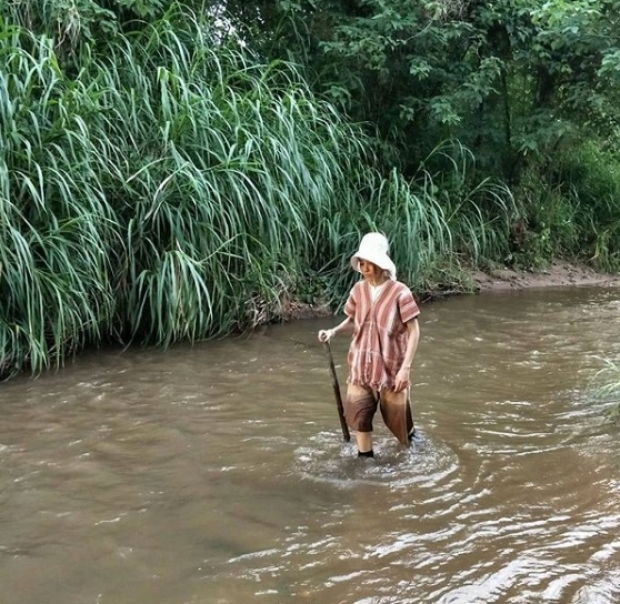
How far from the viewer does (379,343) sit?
396 centimetres

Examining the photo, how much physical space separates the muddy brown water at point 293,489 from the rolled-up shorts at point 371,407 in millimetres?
217

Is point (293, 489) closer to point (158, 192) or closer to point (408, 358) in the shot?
point (408, 358)

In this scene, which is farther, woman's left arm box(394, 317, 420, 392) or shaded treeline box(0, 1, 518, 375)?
shaded treeline box(0, 1, 518, 375)

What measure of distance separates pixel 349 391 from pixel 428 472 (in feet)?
2.01

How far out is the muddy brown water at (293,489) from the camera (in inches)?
112

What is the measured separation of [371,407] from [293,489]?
2.10 feet

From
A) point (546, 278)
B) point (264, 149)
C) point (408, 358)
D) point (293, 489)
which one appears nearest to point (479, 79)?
point (546, 278)

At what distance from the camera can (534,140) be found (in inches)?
414

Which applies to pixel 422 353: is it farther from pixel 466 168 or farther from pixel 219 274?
pixel 466 168

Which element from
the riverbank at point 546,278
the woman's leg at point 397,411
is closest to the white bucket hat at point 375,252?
the woman's leg at point 397,411

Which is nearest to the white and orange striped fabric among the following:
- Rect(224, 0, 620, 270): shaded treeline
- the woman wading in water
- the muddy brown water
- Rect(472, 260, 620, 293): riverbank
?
the woman wading in water

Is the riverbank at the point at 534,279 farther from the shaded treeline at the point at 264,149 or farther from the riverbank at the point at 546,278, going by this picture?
the shaded treeline at the point at 264,149

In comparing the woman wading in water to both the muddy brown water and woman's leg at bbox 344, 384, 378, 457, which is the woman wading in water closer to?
woman's leg at bbox 344, 384, 378, 457

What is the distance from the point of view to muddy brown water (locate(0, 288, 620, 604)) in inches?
112
